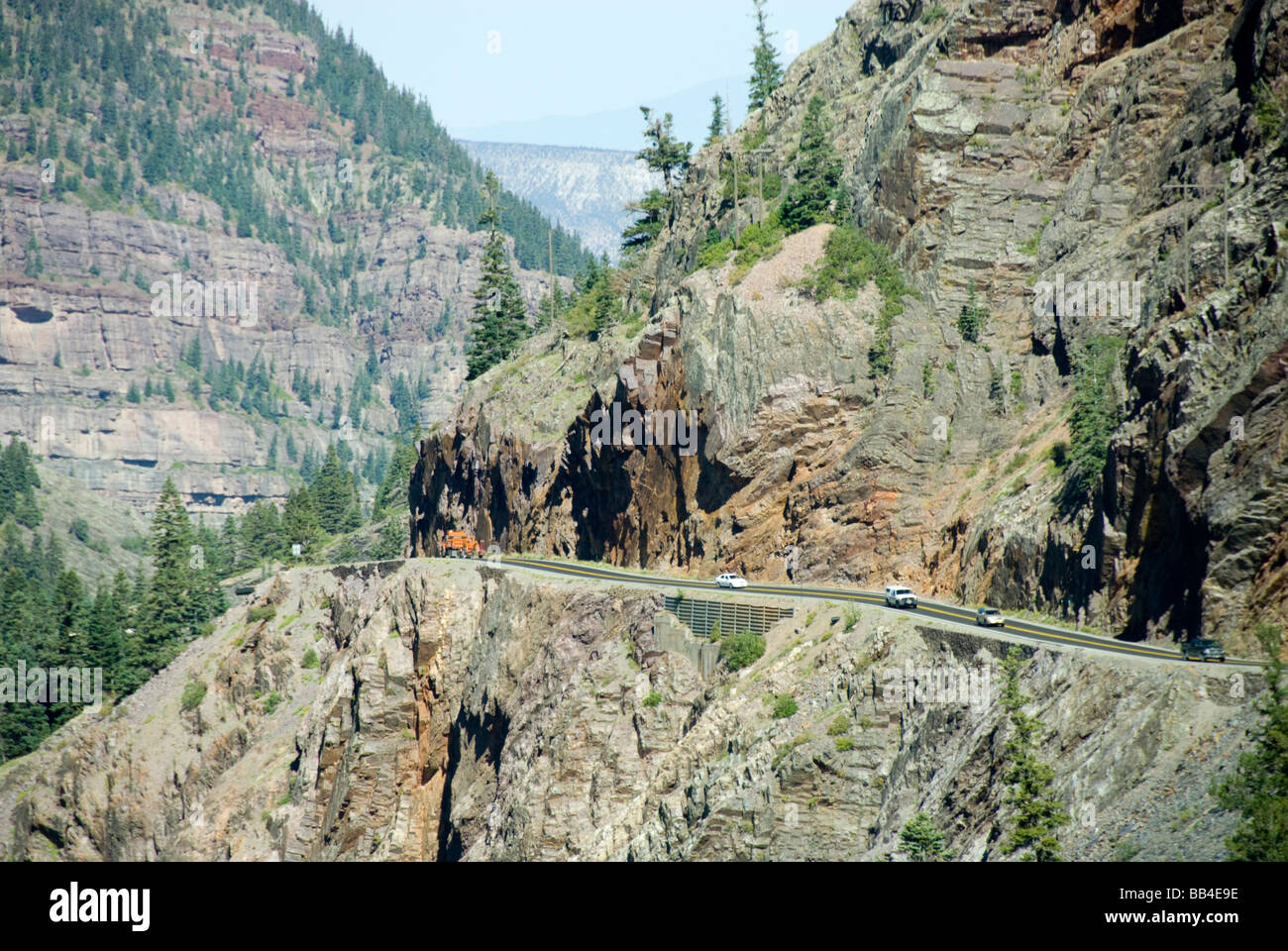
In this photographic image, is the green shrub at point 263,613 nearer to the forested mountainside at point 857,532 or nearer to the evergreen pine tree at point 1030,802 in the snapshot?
the forested mountainside at point 857,532

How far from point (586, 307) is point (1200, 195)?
54.2 metres

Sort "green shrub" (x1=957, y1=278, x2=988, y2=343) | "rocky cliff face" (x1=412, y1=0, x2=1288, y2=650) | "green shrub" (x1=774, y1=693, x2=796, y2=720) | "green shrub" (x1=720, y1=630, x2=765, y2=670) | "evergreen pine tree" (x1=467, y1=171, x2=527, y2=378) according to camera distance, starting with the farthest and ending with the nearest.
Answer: "evergreen pine tree" (x1=467, y1=171, x2=527, y2=378) < "green shrub" (x1=957, y1=278, x2=988, y2=343) < "green shrub" (x1=720, y1=630, x2=765, y2=670) < "green shrub" (x1=774, y1=693, x2=796, y2=720) < "rocky cliff face" (x1=412, y1=0, x2=1288, y2=650)

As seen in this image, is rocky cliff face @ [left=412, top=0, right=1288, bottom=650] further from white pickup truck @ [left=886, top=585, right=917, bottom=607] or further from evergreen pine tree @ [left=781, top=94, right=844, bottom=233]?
white pickup truck @ [left=886, top=585, right=917, bottom=607]

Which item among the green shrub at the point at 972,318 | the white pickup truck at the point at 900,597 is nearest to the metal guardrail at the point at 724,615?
the white pickup truck at the point at 900,597

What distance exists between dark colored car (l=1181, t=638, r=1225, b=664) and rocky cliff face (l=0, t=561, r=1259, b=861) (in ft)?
5.40

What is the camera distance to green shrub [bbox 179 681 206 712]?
94.4 metres

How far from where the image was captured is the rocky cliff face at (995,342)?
4703 centimetres

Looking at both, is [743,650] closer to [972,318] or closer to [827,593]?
[827,593]

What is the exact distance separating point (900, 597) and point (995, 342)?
18698 millimetres

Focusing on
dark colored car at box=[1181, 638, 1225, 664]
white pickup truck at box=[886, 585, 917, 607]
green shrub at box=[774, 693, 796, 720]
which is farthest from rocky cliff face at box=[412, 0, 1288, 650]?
green shrub at box=[774, 693, 796, 720]

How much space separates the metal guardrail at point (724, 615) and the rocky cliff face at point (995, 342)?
6940mm

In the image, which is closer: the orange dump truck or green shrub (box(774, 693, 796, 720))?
green shrub (box(774, 693, 796, 720))
